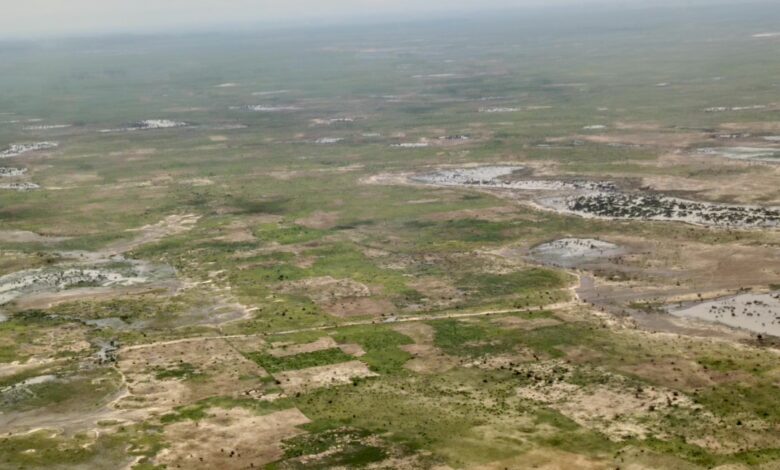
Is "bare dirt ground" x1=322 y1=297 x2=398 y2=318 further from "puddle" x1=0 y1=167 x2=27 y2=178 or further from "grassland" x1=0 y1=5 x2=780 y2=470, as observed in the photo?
"puddle" x1=0 y1=167 x2=27 y2=178

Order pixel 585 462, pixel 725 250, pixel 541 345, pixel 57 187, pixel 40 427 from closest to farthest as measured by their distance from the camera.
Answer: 1. pixel 585 462
2. pixel 40 427
3. pixel 541 345
4. pixel 725 250
5. pixel 57 187

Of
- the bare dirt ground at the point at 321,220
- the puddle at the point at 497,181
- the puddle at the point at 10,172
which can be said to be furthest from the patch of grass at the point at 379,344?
the puddle at the point at 10,172

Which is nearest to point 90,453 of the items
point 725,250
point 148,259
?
point 148,259

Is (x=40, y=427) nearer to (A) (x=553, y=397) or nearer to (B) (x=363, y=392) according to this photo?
(B) (x=363, y=392)

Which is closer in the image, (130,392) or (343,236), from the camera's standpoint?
(130,392)

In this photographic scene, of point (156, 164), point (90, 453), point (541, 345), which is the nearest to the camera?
point (90, 453)

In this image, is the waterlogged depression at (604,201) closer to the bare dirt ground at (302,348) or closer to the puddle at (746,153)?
the puddle at (746,153)

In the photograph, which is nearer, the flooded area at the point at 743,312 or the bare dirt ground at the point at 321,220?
the flooded area at the point at 743,312

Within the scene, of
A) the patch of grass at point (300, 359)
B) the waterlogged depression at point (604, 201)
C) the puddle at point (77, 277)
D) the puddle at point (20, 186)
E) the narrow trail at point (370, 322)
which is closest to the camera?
the patch of grass at point (300, 359)
